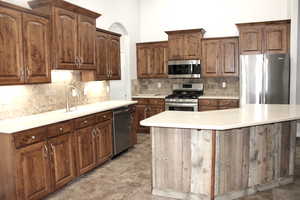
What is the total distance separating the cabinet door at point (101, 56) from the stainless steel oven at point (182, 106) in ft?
6.47

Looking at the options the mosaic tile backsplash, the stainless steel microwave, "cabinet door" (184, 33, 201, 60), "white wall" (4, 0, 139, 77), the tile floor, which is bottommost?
the tile floor

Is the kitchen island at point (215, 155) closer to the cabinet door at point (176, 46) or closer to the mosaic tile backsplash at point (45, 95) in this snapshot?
the mosaic tile backsplash at point (45, 95)

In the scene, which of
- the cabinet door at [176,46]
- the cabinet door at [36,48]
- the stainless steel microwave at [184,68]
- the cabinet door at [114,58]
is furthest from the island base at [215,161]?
the cabinet door at [176,46]

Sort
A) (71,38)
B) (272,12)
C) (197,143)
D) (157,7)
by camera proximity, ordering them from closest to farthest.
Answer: (197,143) < (71,38) < (272,12) < (157,7)

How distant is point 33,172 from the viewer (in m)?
2.70

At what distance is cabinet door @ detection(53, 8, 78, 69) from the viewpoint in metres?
3.34

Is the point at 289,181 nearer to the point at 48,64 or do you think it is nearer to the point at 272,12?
the point at 48,64

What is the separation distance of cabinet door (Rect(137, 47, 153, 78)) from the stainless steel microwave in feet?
2.03

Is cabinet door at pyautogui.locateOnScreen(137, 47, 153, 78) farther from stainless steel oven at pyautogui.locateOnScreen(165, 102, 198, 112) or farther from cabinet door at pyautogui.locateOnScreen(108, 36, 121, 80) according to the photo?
cabinet door at pyautogui.locateOnScreen(108, 36, 121, 80)

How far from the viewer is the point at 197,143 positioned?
2795 millimetres

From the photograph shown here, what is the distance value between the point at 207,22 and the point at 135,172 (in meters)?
4.22

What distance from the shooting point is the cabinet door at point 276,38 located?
509 centimetres

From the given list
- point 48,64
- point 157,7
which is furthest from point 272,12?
point 48,64

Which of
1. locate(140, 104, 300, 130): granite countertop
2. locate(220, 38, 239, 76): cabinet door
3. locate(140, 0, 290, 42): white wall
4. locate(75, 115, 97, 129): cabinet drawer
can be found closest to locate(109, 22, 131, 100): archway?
locate(140, 0, 290, 42): white wall
